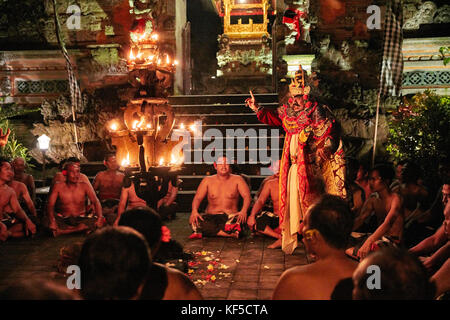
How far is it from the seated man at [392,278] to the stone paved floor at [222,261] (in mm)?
2647

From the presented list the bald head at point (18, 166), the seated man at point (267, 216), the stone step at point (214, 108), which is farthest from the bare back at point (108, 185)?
the stone step at point (214, 108)

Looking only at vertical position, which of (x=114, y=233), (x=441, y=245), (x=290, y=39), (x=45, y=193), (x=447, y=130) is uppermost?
(x=290, y=39)

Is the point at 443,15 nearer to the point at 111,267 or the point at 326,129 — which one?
the point at 326,129

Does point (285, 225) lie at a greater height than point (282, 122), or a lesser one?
lesser

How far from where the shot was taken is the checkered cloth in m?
8.82

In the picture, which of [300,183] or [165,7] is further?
[165,7]

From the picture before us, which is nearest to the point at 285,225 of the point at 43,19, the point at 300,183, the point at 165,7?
the point at 300,183

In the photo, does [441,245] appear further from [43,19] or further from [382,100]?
[43,19]

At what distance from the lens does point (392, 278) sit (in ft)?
5.59

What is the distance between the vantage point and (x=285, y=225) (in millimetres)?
6109

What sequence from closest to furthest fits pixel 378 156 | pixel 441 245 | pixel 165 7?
pixel 441 245 < pixel 378 156 < pixel 165 7

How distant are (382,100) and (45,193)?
10007 millimetres

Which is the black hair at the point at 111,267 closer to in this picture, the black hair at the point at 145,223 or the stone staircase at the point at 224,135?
the black hair at the point at 145,223

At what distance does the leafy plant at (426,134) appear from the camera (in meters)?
7.56
